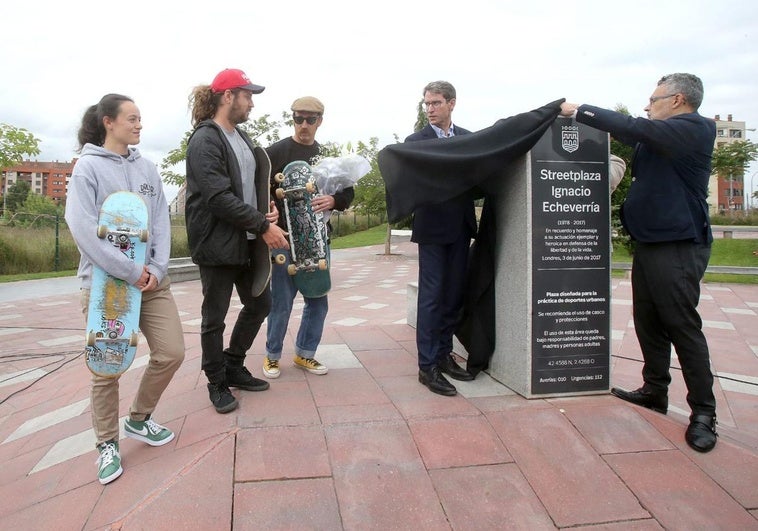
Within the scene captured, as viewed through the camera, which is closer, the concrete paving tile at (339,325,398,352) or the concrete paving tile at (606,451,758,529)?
the concrete paving tile at (606,451,758,529)

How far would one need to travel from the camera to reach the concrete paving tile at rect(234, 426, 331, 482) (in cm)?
219

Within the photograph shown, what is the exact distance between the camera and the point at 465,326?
356cm

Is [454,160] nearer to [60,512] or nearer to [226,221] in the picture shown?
[226,221]

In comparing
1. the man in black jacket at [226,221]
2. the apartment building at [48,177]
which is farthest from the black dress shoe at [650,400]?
the apartment building at [48,177]

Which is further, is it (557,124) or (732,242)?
(732,242)

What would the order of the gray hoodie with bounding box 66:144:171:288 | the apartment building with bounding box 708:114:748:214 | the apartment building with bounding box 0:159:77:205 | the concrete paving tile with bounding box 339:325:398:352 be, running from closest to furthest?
the gray hoodie with bounding box 66:144:171:288, the concrete paving tile with bounding box 339:325:398:352, the apartment building with bounding box 708:114:748:214, the apartment building with bounding box 0:159:77:205

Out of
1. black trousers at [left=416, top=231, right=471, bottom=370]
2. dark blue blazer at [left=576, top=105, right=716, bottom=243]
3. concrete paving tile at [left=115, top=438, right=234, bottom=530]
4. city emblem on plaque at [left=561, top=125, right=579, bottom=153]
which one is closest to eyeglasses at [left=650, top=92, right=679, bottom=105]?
dark blue blazer at [left=576, top=105, right=716, bottom=243]

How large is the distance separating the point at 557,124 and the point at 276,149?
186 centimetres

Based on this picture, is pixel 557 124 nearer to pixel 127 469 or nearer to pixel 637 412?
pixel 637 412

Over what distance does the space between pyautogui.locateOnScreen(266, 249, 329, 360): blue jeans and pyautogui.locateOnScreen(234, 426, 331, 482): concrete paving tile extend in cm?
100

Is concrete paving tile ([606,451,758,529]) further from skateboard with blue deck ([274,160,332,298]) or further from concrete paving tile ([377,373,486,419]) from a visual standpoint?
skateboard with blue deck ([274,160,332,298])

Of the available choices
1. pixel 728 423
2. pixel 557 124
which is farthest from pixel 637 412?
pixel 557 124

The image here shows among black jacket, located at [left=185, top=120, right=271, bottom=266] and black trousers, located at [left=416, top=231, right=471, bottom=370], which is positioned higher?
black jacket, located at [left=185, top=120, right=271, bottom=266]

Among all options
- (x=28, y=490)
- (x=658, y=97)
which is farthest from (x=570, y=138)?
(x=28, y=490)
